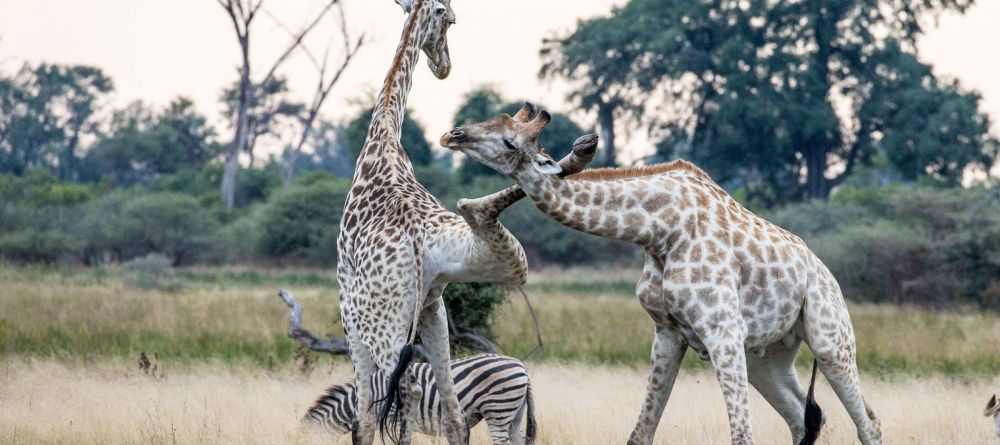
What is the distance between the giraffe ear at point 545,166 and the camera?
5.30 m

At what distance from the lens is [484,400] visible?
26.6ft

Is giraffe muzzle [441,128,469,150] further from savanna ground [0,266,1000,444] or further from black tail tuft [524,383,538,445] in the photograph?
savanna ground [0,266,1000,444]

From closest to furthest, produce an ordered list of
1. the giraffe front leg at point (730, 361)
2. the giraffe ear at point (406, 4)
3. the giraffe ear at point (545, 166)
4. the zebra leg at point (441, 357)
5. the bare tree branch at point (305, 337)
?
the giraffe ear at point (545, 166)
the giraffe front leg at point (730, 361)
the zebra leg at point (441, 357)
the giraffe ear at point (406, 4)
the bare tree branch at point (305, 337)

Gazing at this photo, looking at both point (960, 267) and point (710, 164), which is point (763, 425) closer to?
point (960, 267)

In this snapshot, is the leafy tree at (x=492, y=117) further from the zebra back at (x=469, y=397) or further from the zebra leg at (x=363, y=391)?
the zebra leg at (x=363, y=391)

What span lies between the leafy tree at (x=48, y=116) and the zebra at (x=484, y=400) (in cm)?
5128

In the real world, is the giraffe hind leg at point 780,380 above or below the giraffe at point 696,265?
below

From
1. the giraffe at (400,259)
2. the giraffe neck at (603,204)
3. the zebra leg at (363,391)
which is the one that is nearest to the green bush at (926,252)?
the giraffe at (400,259)

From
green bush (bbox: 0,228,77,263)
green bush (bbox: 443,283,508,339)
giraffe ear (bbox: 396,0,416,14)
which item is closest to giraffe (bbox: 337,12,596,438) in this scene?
giraffe ear (bbox: 396,0,416,14)

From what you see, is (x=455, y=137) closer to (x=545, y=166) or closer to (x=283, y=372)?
(x=545, y=166)

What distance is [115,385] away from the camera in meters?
10.5

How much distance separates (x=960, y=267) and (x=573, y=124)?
19763 millimetres

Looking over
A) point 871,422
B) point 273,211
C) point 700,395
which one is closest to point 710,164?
point 273,211

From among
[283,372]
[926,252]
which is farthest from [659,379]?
[926,252]
